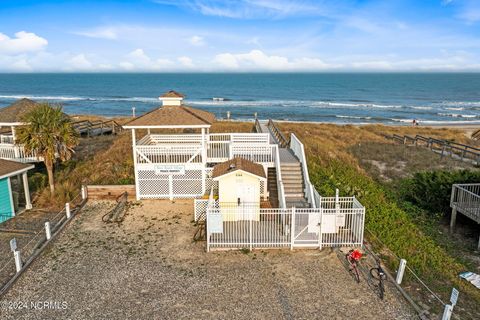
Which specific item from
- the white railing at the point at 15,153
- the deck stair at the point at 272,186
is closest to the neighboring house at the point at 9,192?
the white railing at the point at 15,153

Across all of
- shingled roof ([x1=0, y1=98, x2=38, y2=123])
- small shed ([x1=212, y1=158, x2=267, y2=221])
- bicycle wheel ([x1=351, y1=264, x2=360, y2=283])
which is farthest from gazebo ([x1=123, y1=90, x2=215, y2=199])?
bicycle wheel ([x1=351, y1=264, x2=360, y2=283])

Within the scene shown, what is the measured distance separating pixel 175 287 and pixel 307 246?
444 cm

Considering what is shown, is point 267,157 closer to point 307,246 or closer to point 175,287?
point 307,246

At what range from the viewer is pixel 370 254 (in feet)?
36.8

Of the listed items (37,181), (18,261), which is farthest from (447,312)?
(37,181)

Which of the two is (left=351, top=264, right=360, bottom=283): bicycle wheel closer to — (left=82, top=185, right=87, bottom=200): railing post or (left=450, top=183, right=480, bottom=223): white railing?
(left=450, top=183, right=480, bottom=223): white railing

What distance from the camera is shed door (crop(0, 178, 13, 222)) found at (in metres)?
14.2

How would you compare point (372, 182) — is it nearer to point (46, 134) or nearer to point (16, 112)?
point (46, 134)

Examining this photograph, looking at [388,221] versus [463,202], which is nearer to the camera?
[463,202]

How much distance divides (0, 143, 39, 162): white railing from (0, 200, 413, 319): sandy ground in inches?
313

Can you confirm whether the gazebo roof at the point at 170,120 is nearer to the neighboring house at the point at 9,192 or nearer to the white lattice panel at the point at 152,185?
the white lattice panel at the point at 152,185

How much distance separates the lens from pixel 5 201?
14.4m

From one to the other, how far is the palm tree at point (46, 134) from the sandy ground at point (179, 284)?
215 inches

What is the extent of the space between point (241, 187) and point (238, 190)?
0.16 m
